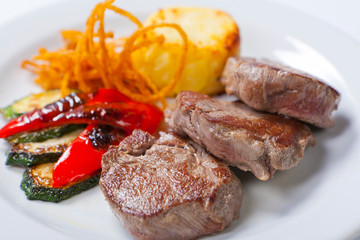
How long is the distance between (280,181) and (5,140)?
2.93 meters

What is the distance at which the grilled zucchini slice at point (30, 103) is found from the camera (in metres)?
4.89

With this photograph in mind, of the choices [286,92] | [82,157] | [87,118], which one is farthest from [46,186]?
[286,92]

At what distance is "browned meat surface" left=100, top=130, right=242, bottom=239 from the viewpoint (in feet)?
10.8

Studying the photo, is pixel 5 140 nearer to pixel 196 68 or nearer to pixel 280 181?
pixel 196 68

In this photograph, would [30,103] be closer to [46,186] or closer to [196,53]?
[46,186]

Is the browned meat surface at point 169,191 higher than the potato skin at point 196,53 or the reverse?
the reverse

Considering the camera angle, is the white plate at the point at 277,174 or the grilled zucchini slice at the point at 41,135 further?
the grilled zucchini slice at the point at 41,135

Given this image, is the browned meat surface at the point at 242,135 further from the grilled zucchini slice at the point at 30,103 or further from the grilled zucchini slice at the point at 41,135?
the grilled zucchini slice at the point at 30,103

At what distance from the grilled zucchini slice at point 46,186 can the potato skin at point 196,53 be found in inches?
69.1

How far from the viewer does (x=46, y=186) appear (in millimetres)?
3961

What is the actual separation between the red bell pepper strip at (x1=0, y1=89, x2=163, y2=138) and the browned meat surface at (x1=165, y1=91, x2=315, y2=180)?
0.70 meters

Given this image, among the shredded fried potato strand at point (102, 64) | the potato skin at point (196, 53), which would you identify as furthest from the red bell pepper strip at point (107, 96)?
the potato skin at point (196, 53)

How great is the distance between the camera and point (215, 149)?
12.4 feet

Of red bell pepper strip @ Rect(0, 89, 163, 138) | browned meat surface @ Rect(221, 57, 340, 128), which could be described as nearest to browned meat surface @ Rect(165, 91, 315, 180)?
browned meat surface @ Rect(221, 57, 340, 128)
